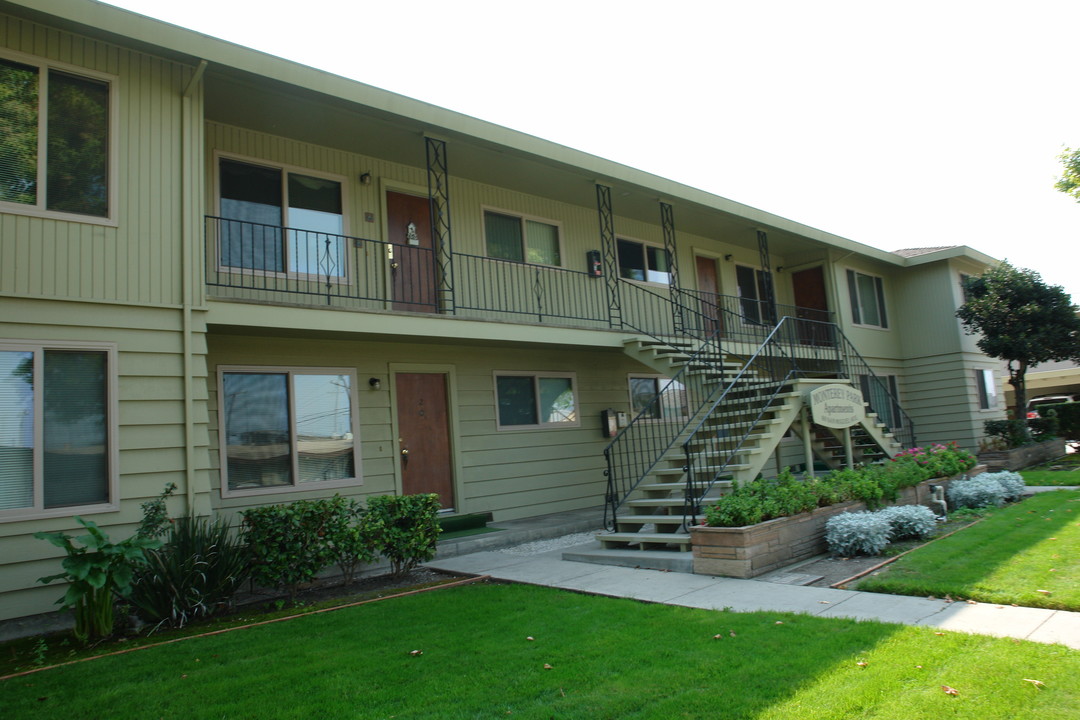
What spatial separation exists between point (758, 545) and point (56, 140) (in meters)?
7.56

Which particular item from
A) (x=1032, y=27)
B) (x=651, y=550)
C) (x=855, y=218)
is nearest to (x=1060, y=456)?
(x=1032, y=27)

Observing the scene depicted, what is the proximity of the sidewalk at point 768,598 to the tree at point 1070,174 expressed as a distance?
14.0 meters

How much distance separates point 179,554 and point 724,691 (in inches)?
184

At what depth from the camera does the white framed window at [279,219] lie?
8391 mm

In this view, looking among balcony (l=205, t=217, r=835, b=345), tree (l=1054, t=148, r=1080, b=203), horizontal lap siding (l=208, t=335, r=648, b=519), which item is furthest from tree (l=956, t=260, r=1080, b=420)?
horizontal lap siding (l=208, t=335, r=648, b=519)

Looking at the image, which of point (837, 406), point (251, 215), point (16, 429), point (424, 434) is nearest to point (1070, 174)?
point (837, 406)

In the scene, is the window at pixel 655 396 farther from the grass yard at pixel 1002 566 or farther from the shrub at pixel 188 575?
the shrub at pixel 188 575

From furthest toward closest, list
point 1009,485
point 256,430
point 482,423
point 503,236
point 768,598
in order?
point 503,236 → point 482,423 → point 1009,485 → point 256,430 → point 768,598

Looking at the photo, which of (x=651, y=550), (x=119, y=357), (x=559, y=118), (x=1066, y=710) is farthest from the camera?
(x=559, y=118)

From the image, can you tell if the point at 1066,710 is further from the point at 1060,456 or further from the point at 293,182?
the point at 1060,456

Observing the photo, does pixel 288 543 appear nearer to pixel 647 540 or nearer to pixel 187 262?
pixel 187 262

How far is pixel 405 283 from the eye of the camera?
9.80 m

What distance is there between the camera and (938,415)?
57.8ft

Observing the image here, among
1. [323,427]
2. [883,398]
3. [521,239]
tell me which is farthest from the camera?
[883,398]
